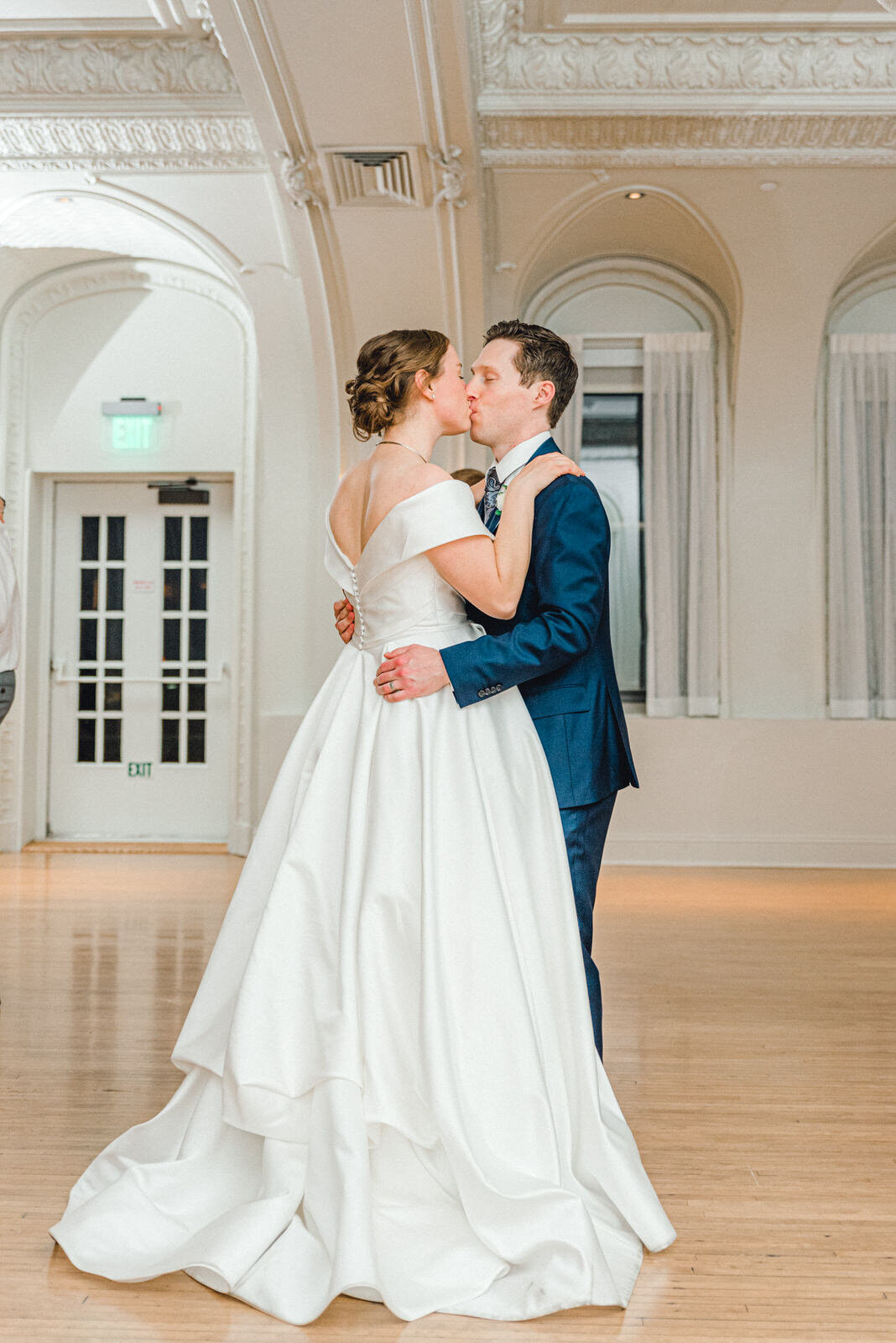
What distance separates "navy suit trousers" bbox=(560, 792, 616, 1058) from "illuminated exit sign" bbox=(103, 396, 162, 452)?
231 inches

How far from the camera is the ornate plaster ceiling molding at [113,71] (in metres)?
5.30

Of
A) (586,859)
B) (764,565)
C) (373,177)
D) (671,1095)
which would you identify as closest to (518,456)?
(586,859)

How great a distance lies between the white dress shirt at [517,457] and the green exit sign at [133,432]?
18.2 feet

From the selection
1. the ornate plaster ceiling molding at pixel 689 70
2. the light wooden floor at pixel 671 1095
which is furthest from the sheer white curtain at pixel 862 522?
the ornate plaster ceiling molding at pixel 689 70

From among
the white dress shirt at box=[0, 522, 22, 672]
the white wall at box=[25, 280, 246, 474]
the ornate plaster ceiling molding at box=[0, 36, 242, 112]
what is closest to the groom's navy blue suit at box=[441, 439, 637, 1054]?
the white dress shirt at box=[0, 522, 22, 672]

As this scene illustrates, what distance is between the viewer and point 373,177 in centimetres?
516

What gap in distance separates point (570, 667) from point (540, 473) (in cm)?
40

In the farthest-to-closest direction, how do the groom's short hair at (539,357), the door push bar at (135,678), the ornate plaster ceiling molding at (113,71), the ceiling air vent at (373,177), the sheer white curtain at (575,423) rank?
1. the door push bar at (135,678)
2. the sheer white curtain at (575,423)
3. the ornate plaster ceiling molding at (113,71)
4. the ceiling air vent at (373,177)
5. the groom's short hair at (539,357)

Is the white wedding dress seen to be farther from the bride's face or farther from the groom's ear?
the groom's ear

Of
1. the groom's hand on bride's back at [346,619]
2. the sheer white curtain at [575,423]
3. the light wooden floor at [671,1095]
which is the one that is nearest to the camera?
the light wooden floor at [671,1095]

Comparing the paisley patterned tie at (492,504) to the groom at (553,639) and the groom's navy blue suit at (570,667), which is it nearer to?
the groom at (553,639)

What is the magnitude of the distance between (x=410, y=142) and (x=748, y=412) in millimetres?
3093

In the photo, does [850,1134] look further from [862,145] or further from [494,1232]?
[862,145]

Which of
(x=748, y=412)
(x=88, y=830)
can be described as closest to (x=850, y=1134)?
(x=748, y=412)
